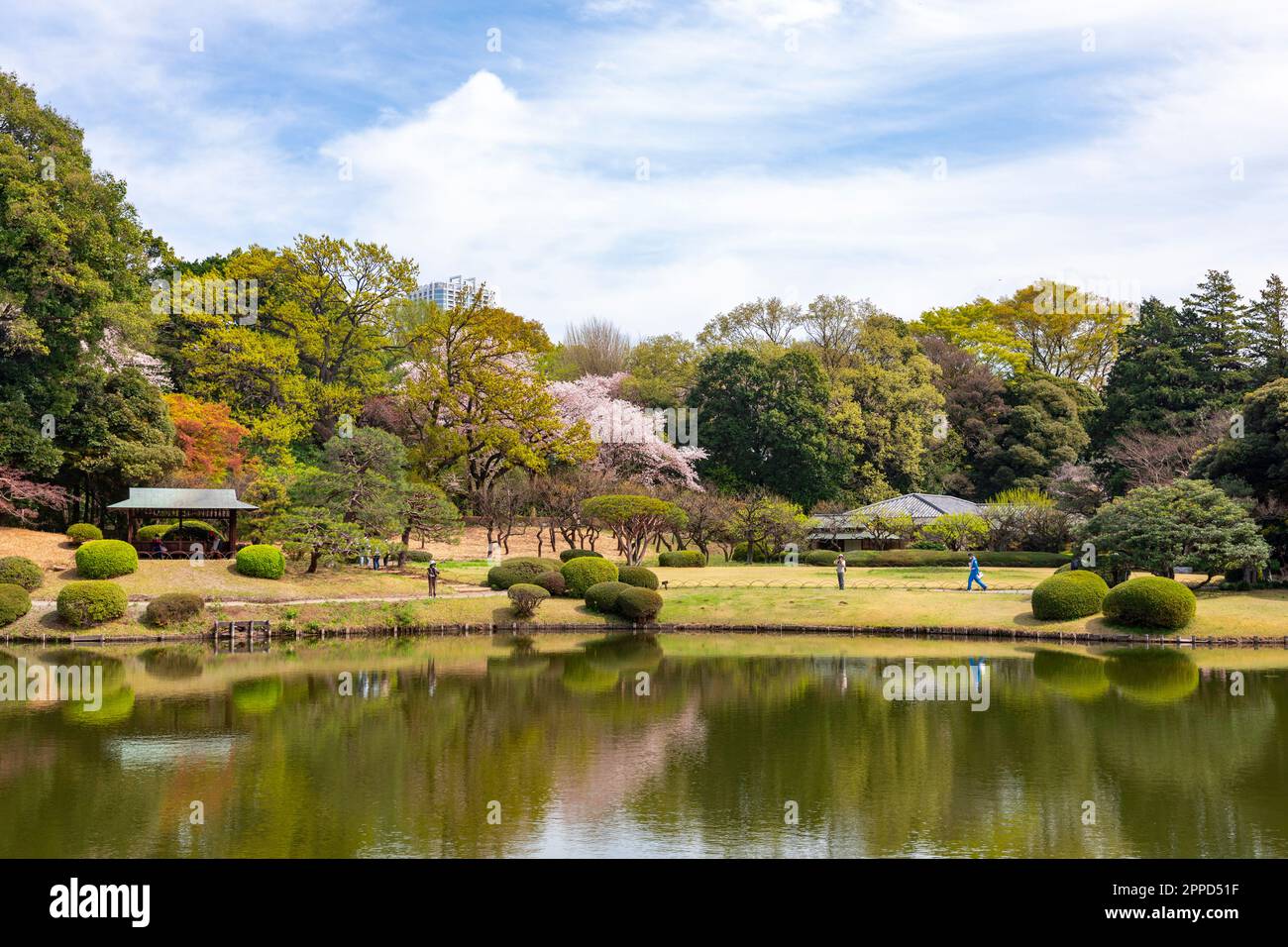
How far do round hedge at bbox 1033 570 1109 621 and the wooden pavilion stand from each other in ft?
74.3

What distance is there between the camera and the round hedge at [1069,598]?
85.7ft

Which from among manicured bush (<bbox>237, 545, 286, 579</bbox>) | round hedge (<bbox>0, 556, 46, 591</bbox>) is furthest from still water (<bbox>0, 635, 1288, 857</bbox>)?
manicured bush (<bbox>237, 545, 286, 579</bbox>)

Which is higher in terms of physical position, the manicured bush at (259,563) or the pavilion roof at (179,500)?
the pavilion roof at (179,500)

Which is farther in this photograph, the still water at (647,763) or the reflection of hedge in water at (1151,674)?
the reflection of hedge in water at (1151,674)

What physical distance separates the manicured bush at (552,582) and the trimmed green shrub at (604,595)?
123cm

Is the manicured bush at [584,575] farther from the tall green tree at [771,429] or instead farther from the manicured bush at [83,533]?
the tall green tree at [771,429]

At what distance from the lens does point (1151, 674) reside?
67.3ft

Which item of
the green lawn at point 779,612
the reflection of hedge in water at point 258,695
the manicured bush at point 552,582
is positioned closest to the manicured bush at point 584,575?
the manicured bush at point 552,582

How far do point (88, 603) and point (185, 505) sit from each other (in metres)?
6.35

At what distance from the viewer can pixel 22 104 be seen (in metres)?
31.1

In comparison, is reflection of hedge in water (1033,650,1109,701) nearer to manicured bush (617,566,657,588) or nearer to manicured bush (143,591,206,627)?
manicured bush (617,566,657,588)

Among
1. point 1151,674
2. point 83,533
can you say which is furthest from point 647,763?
point 83,533
